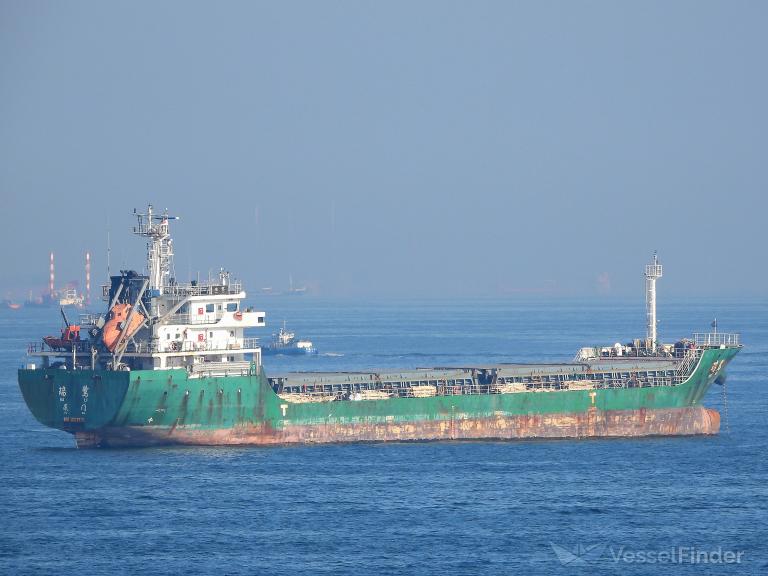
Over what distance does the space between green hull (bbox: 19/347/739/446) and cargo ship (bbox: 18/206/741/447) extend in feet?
0.19

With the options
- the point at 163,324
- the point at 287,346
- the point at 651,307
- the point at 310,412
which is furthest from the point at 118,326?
the point at 287,346

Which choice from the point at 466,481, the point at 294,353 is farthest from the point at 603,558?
the point at 294,353

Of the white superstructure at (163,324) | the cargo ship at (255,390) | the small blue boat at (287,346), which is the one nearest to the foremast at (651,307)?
the cargo ship at (255,390)

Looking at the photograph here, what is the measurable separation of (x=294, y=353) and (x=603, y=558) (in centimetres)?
9959

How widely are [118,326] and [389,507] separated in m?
16.7

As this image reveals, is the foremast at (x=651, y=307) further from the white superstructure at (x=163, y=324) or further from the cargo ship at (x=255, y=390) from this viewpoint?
the white superstructure at (x=163, y=324)

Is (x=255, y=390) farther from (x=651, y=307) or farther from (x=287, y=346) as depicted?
(x=287, y=346)

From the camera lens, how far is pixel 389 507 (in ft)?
184

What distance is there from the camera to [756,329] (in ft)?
634

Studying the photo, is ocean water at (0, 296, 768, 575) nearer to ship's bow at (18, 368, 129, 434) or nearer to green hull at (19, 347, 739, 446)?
green hull at (19, 347, 739, 446)

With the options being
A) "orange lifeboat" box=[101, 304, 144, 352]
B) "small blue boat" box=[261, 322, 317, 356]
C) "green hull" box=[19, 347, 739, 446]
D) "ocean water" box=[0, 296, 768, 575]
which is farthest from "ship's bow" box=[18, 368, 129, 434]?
"small blue boat" box=[261, 322, 317, 356]

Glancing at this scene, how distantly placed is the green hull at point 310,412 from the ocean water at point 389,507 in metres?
1.02

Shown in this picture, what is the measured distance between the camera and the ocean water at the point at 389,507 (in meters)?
48.5

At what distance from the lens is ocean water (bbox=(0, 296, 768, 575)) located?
48469 mm
